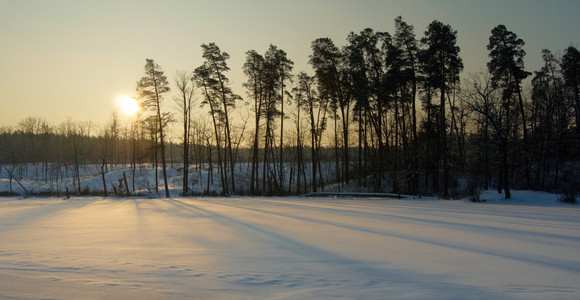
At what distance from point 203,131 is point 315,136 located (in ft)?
64.2

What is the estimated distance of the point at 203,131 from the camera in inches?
1740

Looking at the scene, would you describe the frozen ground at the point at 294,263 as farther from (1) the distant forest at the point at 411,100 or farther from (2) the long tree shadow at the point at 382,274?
(1) the distant forest at the point at 411,100

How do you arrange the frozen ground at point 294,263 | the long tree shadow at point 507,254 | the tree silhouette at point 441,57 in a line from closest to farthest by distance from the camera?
the frozen ground at point 294,263 → the long tree shadow at point 507,254 → the tree silhouette at point 441,57

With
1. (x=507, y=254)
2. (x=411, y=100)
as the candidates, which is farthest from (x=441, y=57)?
(x=507, y=254)

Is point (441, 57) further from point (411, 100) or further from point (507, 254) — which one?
point (507, 254)

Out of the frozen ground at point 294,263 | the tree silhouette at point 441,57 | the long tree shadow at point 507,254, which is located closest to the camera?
the frozen ground at point 294,263

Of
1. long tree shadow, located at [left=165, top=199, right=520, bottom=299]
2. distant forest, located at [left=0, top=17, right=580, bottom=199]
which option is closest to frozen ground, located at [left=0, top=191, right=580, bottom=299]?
long tree shadow, located at [left=165, top=199, right=520, bottom=299]

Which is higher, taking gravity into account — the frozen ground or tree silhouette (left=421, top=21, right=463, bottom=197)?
tree silhouette (left=421, top=21, right=463, bottom=197)

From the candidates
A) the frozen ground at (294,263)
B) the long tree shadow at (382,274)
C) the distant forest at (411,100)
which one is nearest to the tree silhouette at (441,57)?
the distant forest at (411,100)

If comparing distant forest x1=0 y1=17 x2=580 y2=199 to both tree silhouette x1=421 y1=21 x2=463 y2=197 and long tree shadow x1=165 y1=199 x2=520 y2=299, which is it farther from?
long tree shadow x1=165 y1=199 x2=520 y2=299

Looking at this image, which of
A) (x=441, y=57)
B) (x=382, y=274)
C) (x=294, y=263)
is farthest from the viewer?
(x=441, y=57)

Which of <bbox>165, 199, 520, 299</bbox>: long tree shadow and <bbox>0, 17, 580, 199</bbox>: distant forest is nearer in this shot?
<bbox>165, 199, 520, 299</bbox>: long tree shadow

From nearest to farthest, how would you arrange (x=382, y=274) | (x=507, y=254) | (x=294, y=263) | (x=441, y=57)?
(x=382, y=274)
(x=294, y=263)
(x=507, y=254)
(x=441, y=57)

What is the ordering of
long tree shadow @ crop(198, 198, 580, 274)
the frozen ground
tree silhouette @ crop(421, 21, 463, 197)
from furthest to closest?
tree silhouette @ crop(421, 21, 463, 197) → long tree shadow @ crop(198, 198, 580, 274) → the frozen ground
